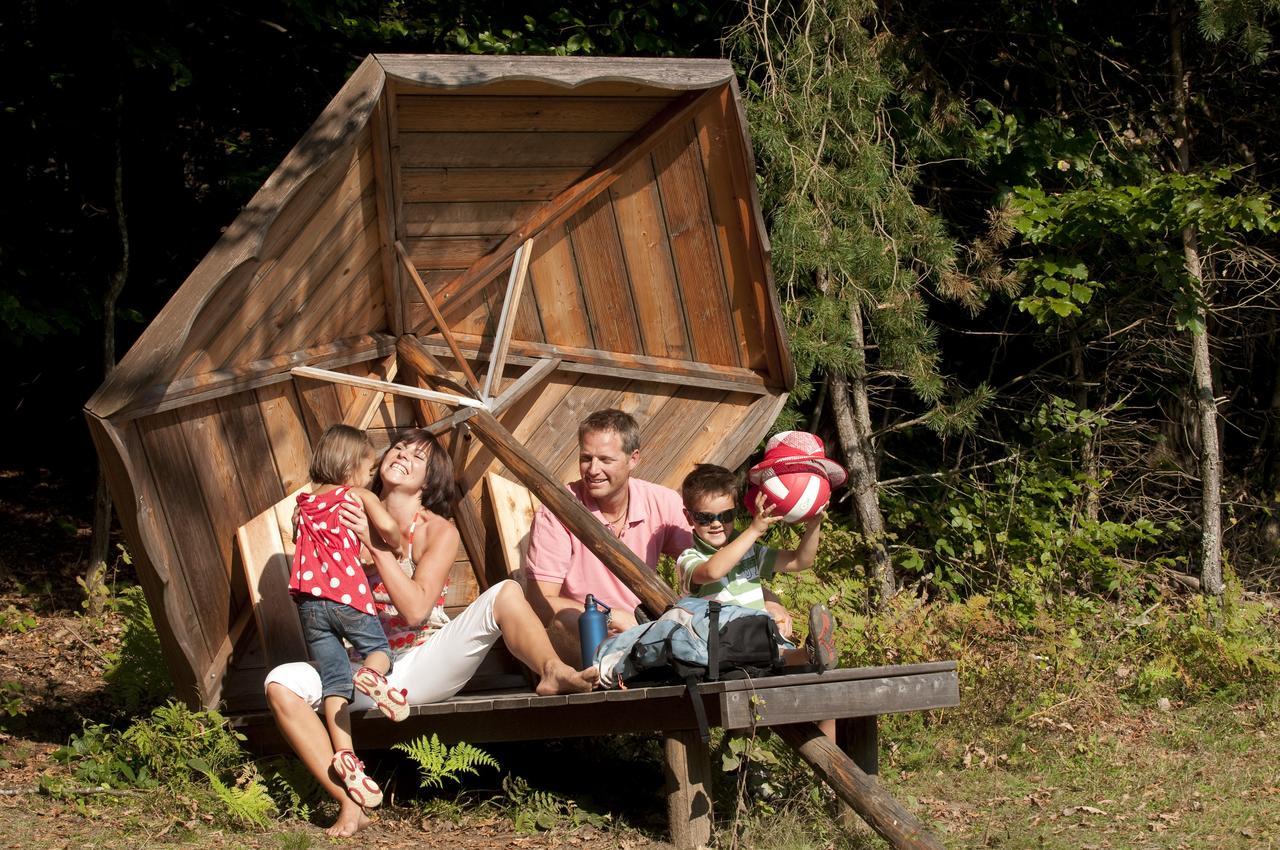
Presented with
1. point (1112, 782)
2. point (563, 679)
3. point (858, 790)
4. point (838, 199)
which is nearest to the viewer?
point (858, 790)

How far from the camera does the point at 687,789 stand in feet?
15.9

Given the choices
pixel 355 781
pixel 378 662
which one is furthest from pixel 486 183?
pixel 355 781

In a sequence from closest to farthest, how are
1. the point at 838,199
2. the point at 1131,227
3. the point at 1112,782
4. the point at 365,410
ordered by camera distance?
1. the point at 1112,782
2. the point at 365,410
3. the point at 1131,227
4. the point at 838,199

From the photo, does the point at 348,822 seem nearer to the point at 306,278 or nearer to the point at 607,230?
the point at 306,278

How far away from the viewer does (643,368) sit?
270 inches

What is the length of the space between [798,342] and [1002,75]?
269 cm

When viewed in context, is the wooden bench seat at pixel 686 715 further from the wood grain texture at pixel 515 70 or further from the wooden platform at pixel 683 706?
the wood grain texture at pixel 515 70

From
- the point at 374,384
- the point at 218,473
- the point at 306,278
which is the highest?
the point at 306,278

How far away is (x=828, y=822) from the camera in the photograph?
5012mm

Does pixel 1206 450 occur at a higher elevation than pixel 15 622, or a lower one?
lower

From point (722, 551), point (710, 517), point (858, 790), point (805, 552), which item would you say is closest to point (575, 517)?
point (710, 517)

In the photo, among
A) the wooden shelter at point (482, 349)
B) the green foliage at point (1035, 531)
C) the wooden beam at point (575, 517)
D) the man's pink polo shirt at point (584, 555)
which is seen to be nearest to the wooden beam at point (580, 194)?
the wooden shelter at point (482, 349)

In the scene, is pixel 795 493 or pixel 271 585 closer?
pixel 795 493

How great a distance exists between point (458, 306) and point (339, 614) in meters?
2.09
